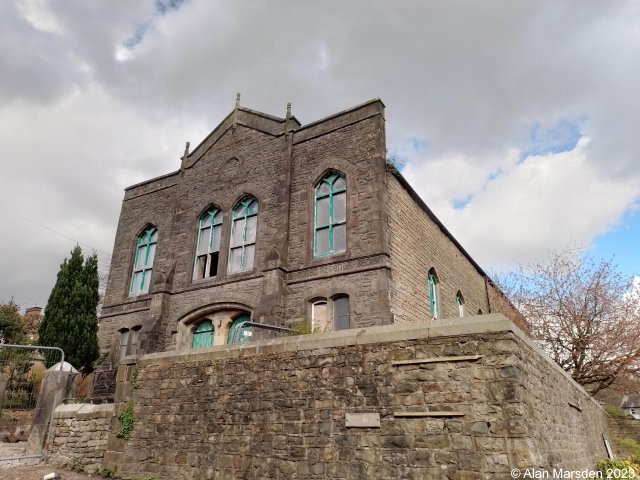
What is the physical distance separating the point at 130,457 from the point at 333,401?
4844 mm

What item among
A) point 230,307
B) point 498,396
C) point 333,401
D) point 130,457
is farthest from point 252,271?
point 498,396

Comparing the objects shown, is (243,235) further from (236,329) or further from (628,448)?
(628,448)

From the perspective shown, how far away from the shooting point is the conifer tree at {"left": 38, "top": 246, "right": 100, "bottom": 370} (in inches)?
680

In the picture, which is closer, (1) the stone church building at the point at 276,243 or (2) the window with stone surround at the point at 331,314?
(2) the window with stone surround at the point at 331,314

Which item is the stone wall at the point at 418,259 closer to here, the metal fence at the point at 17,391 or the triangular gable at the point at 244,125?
the triangular gable at the point at 244,125

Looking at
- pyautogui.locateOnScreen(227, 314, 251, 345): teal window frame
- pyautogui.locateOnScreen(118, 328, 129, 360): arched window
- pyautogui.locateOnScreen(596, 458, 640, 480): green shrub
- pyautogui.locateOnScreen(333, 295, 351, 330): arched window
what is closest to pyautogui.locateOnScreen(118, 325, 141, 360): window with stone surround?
pyautogui.locateOnScreen(118, 328, 129, 360): arched window

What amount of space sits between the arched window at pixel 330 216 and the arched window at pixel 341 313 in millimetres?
1529

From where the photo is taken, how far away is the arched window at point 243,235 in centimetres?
1552

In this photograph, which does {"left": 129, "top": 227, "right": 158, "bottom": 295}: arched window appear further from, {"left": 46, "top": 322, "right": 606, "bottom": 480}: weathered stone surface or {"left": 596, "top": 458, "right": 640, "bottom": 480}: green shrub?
{"left": 596, "top": 458, "right": 640, "bottom": 480}: green shrub

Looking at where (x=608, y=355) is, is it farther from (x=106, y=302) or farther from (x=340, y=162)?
(x=106, y=302)

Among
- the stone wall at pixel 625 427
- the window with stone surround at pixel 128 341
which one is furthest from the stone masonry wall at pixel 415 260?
the window with stone surround at pixel 128 341

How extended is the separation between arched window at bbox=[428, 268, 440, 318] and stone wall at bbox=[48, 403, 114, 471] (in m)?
10.6

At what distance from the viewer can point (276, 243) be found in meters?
14.6

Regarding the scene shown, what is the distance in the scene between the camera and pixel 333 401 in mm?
7102
